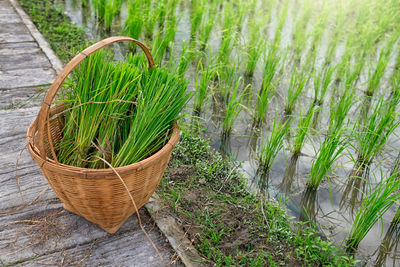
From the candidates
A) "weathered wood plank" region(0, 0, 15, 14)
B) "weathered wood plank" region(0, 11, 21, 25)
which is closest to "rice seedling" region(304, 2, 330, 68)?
"weathered wood plank" region(0, 11, 21, 25)

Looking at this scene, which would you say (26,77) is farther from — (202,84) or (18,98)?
(202,84)

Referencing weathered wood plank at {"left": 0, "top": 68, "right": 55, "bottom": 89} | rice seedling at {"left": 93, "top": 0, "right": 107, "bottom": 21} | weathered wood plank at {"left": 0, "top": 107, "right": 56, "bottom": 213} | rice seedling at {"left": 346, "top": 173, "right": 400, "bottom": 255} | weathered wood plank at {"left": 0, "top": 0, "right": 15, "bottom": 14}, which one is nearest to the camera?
rice seedling at {"left": 346, "top": 173, "right": 400, "bottom": 255}

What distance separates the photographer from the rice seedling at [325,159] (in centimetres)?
194

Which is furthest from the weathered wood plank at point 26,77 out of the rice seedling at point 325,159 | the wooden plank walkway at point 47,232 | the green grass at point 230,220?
the rice seedling at point 325,159

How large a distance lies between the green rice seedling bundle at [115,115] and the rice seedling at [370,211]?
98cm

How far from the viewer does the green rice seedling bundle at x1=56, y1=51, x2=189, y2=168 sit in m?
1.59

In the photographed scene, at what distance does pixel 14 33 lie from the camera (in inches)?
135

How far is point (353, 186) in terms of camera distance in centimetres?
231

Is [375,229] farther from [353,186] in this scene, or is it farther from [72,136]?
[72,136]

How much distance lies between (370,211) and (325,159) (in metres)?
0.37

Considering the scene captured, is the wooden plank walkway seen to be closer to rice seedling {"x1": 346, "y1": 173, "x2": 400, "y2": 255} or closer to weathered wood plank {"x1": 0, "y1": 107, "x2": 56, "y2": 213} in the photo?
weathered wood plank {"x1": 0, "y1": 107, "x2": 56, "y2": 213}

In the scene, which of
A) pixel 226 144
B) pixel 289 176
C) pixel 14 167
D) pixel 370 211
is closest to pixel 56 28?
pixel 14 167

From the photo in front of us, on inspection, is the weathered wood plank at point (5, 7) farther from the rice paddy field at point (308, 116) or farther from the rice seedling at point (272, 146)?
the rice seedling at point (272, 146)

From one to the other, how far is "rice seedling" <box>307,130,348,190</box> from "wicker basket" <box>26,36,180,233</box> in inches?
31.9
